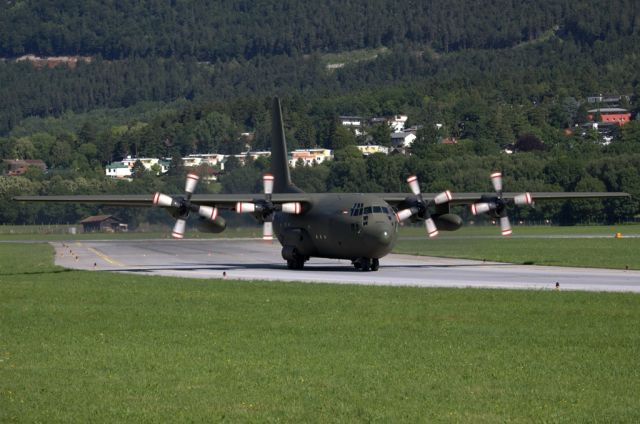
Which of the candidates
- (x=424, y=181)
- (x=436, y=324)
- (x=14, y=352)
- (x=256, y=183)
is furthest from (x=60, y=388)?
(x=424, y=181)

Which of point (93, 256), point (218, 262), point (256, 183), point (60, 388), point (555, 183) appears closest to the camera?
point (60, 388)

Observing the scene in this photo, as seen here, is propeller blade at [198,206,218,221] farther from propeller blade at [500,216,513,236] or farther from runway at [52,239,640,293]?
propeller blade at [500,216,513,236]

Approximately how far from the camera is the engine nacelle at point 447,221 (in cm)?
5481

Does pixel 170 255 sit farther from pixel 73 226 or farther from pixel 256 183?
pixel 73 226

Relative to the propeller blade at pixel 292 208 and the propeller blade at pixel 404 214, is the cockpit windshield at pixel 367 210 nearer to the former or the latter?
the propeller blade at pixel 404 214

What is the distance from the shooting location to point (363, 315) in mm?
32219

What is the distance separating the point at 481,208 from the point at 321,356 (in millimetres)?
30096

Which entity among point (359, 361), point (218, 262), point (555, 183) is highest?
point (359, 361)

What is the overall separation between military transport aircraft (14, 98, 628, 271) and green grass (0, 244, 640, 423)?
34.8 ft

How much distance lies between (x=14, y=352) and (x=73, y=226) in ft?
397

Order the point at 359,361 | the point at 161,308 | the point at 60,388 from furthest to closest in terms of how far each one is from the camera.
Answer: the point at 161,308, the point at 359,361, the point at 60,388

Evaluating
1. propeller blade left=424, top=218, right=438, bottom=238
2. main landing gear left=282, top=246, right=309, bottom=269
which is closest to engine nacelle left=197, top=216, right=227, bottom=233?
main landing gear left=282, top=246, right=309, bottom=269

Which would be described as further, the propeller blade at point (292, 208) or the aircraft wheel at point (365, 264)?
the propeller blade at point (292, 208)

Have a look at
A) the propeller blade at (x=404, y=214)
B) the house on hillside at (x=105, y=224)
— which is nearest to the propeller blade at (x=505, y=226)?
the propeller blade at (x=404, y=214)
